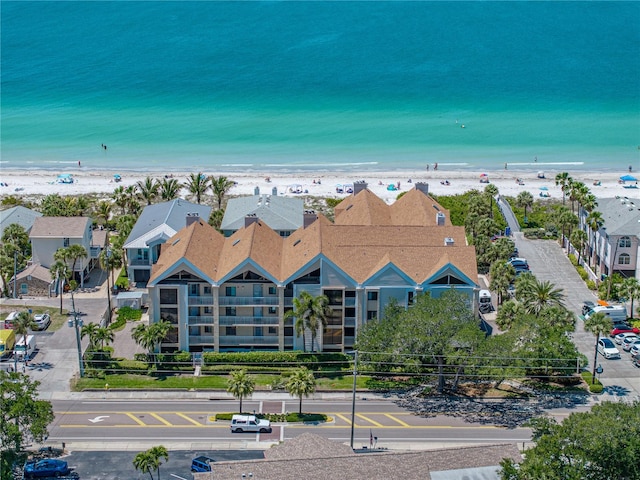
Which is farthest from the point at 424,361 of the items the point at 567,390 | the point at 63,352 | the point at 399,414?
the point at 63,352

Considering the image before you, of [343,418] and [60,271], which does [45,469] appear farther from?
[60,271]

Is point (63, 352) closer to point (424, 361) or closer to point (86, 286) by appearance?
point (86, 286)

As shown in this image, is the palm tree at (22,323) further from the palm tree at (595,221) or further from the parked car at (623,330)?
the palm tree at (595,221)

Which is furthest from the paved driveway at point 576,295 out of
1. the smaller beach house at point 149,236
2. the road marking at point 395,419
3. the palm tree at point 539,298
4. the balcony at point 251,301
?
the smaller beach house at point 149,236

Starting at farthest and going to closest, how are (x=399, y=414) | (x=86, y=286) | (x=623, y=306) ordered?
(x=86, y=286), (x=623, y=306), (x=399, y=414)

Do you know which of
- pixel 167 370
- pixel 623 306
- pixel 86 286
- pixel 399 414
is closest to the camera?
pixel 399 414

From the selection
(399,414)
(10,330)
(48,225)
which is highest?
(48,225)
